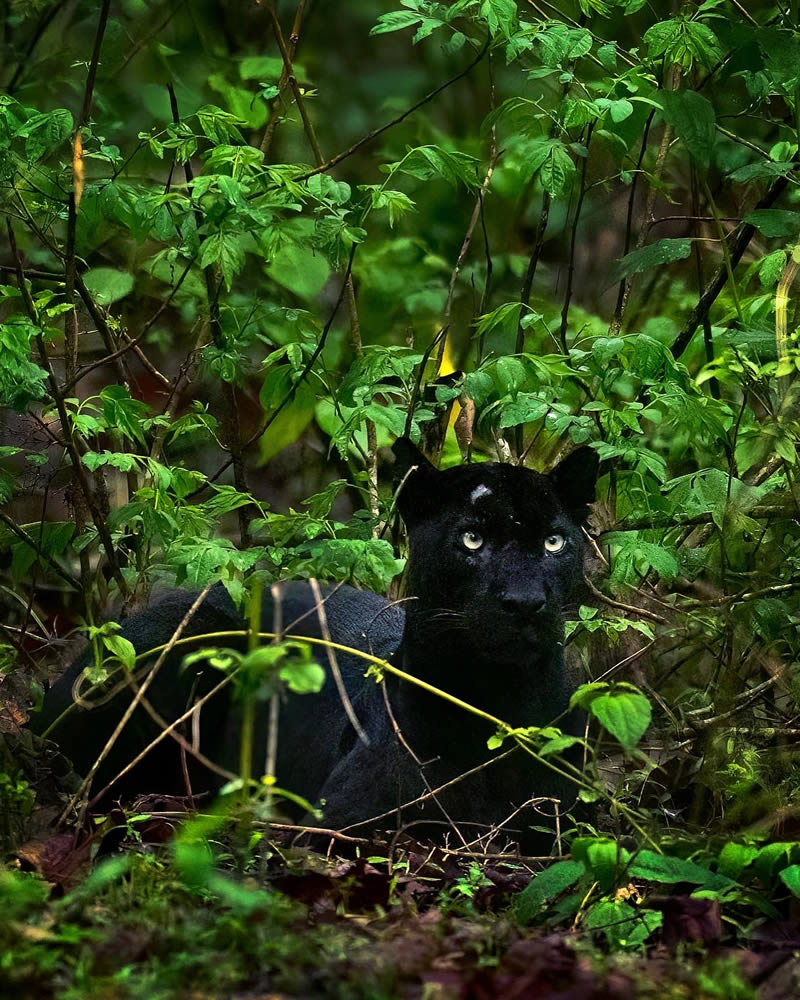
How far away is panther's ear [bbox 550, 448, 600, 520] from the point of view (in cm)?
304

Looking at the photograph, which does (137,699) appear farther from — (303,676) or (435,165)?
(435,165)

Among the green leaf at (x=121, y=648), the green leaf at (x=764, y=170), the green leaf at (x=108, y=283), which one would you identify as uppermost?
the green leaf at (x=764, y=170)

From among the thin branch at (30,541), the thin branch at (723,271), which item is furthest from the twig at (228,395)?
the thin branch at (723,271)

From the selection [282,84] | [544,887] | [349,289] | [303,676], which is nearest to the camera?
[303,676]

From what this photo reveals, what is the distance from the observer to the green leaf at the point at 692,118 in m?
2.99

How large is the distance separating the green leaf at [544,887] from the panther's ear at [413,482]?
39.3 inches

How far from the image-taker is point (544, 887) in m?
2.30

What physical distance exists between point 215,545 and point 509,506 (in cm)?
73

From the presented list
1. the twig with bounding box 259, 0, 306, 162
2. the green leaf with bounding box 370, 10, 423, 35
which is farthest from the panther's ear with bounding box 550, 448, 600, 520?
the twig with bounding box 259, 0, 306, 162

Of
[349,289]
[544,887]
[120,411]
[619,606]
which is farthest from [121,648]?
[349,289]

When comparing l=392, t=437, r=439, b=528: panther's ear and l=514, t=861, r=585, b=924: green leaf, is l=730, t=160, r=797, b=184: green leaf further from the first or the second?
l=514, t=861, r=585, b=924: green leaf

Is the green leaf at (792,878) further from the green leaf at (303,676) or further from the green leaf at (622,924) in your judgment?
the green leaf at (303,676)

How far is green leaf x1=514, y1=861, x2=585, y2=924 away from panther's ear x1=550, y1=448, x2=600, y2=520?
101 cm

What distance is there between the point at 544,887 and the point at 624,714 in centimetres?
44
